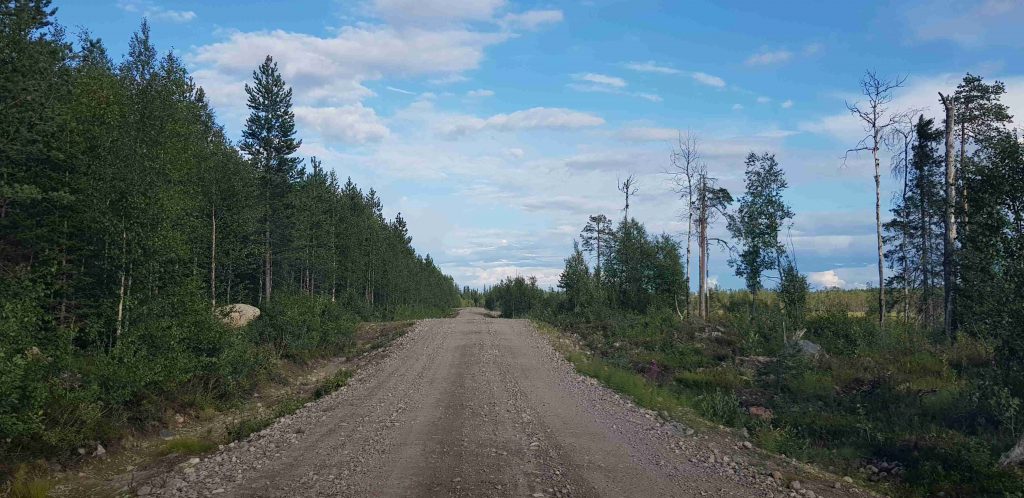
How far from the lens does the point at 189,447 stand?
37.7 feet

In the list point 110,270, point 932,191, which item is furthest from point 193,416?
point 932,191

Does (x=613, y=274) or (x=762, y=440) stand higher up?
(x=613, y=274)

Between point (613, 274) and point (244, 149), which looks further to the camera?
point (613, 274)

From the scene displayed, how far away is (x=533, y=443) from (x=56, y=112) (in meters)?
15.7

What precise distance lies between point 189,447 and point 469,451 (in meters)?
6.11

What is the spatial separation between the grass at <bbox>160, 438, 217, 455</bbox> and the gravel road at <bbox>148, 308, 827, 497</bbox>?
915 mm

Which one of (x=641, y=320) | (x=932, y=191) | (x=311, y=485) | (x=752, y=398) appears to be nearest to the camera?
(x=311, y=485)

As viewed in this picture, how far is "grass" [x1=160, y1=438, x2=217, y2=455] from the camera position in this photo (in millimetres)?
11219

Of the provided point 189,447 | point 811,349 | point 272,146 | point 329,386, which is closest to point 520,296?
point 272,146

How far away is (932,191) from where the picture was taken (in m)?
30.0

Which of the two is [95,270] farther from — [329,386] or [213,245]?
[213,245]

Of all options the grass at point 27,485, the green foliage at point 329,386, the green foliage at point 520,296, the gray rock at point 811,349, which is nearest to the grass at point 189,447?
the grass at point 27,485

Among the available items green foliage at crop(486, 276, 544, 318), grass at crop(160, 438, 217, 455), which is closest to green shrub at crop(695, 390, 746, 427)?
grass at crop(160, 438, 217, 455)

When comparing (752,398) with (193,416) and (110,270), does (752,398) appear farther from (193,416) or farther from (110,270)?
(110,270)
